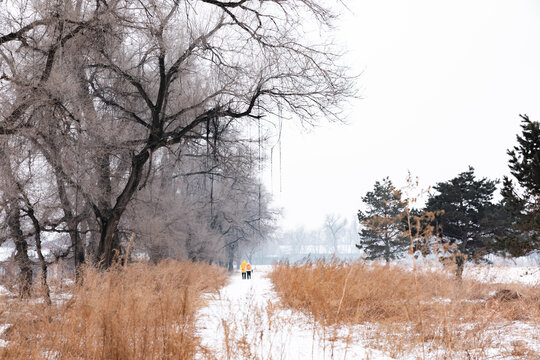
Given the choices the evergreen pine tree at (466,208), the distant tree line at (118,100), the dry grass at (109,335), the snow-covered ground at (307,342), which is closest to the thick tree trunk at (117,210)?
the distant tree line at (118,100)

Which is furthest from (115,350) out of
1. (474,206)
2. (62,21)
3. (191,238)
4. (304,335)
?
(474,206)

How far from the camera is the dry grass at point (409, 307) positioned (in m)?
3.73

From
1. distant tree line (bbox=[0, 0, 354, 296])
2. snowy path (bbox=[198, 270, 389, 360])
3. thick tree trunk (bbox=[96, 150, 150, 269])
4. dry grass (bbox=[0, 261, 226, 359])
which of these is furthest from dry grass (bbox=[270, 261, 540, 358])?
thick tree trunk (bbox=[96, 150, 150, 269])

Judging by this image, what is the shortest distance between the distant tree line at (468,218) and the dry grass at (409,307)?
47 cm

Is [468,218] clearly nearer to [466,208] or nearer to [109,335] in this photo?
[466,208]

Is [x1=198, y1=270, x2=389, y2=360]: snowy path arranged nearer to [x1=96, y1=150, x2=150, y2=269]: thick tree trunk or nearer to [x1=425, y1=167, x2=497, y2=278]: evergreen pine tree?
[x1=96, y1=150, x2=150, y2=269]: thick tree trunk

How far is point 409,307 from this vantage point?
17.2ft

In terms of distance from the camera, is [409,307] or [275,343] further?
[409,307]

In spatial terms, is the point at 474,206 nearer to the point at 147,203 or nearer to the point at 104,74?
the point at 147,203

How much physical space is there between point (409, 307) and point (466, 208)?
59.4ft

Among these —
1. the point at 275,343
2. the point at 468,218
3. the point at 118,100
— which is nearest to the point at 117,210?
the point at 118,100

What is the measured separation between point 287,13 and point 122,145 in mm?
Answer: 5594

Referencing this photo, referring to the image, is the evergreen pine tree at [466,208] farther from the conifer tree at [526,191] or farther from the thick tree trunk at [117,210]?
the thick tree trunk at [117,210]

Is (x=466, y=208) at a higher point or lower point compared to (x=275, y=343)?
higher
